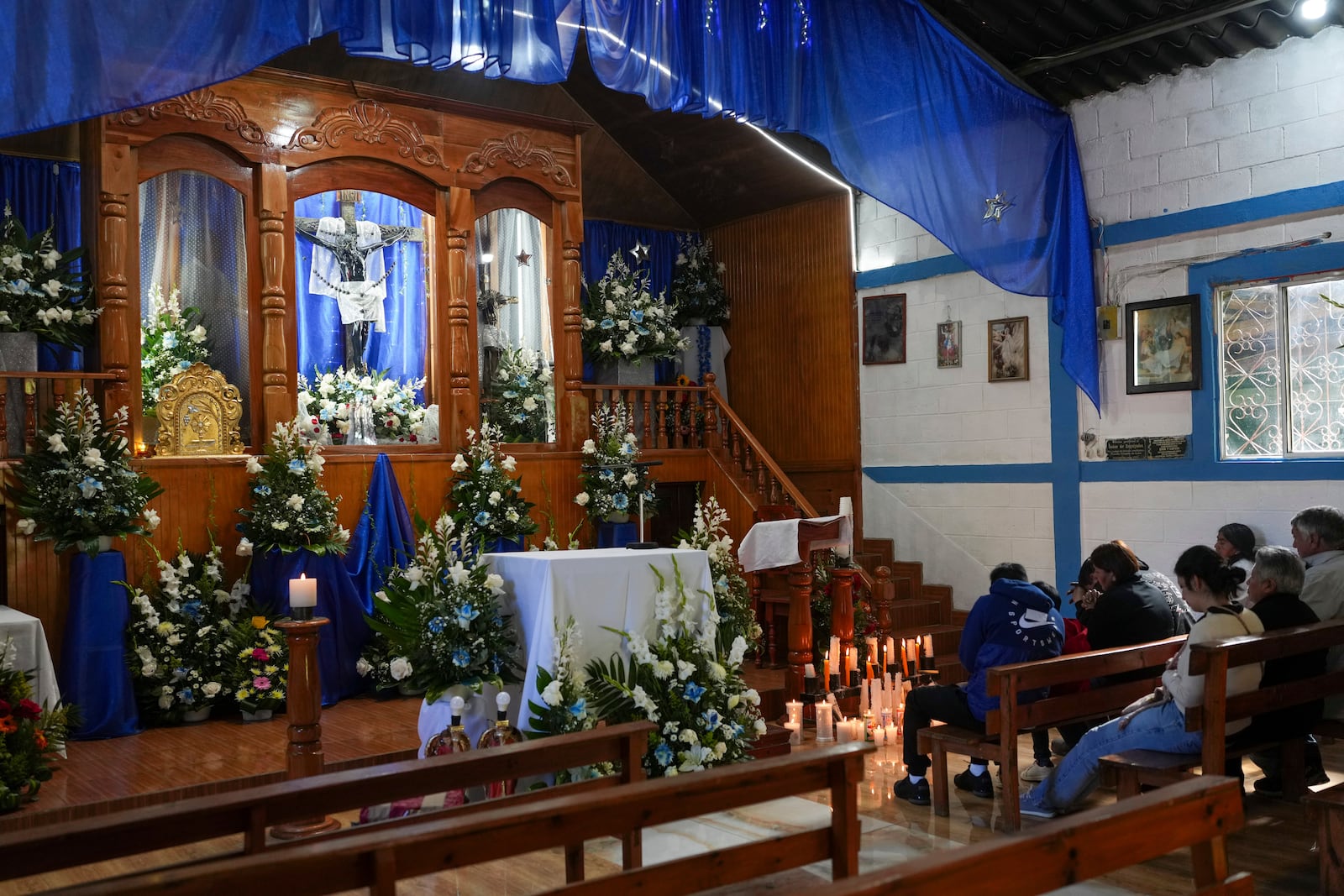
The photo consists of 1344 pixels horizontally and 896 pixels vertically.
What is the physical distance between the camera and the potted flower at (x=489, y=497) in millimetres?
8711

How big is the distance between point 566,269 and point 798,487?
11.5ft

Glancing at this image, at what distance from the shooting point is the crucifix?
9.29 meters

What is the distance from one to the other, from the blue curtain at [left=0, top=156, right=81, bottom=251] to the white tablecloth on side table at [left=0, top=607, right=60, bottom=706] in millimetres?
4284

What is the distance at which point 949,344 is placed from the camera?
10.3m

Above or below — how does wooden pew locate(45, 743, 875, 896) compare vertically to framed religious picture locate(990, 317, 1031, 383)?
below

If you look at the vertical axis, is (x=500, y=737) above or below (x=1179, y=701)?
below

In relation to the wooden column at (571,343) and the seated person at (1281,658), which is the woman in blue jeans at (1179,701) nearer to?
the seated person at (1281,658)

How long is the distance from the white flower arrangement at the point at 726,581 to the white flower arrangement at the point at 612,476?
2.07 feet

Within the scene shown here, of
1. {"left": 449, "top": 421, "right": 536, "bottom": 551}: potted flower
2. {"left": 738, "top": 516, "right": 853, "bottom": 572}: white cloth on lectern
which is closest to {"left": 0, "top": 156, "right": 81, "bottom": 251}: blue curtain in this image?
{"left": 449, "top": 421, "right": 536, "bottom": 551}: potted flower

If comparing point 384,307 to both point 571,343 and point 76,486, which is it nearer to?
point 571,343

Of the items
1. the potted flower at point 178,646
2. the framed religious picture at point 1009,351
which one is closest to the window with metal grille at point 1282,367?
the framed religious picture at point 1009,351

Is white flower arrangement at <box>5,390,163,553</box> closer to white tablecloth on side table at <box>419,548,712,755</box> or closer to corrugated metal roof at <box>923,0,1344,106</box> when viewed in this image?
white tablecloth on side table at <box>419,548,712,755</box>

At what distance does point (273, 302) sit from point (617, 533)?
322 cm

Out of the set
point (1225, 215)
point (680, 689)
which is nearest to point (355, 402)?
point (680, 689)
